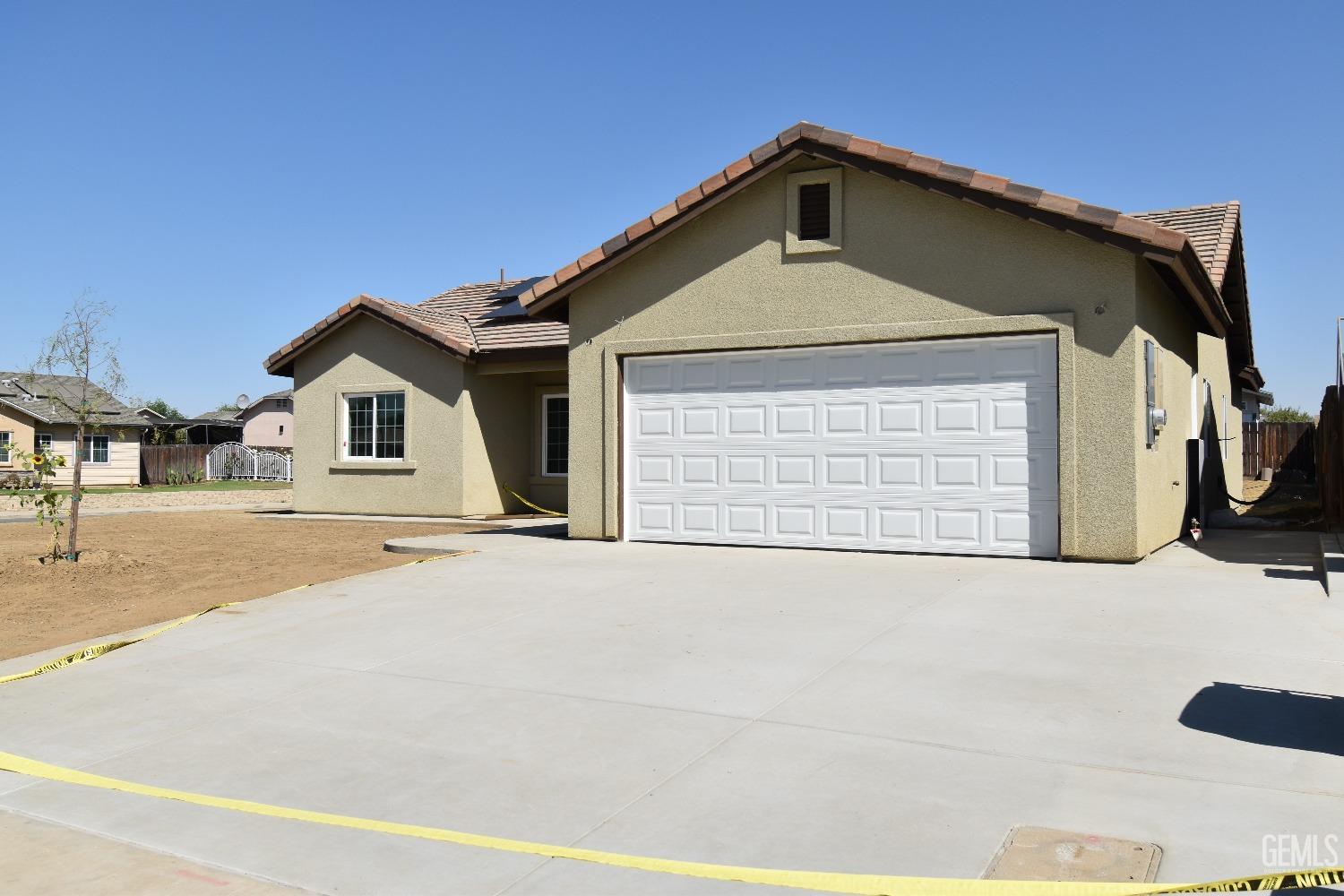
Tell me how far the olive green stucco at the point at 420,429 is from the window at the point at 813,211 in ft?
26.4

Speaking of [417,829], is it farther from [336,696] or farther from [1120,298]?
[1120,298]

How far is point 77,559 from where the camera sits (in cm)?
1271

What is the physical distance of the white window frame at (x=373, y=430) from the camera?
20.5 m

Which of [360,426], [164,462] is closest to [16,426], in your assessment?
[164,462]

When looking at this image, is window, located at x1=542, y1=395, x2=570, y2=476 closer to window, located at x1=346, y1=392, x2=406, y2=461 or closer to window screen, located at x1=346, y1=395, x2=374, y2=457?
window, located at x1=346, y1=392, x2=406, y2=461

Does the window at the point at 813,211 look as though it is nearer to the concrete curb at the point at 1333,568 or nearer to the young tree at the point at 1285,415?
the concrete curb at the point at 1333,568

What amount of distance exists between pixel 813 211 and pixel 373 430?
11.8 meters

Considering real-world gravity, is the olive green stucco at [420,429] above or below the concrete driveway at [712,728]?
above

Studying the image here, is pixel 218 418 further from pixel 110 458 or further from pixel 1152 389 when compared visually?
pixel 1152 389

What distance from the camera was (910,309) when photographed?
12055 mm

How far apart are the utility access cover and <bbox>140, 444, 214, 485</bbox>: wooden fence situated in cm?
4695

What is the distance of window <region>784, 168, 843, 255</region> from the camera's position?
41.0 feet

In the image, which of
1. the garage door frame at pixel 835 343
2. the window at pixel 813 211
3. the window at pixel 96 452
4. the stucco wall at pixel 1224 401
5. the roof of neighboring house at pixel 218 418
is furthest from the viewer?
the roof of neighboring house at pixel 218 418

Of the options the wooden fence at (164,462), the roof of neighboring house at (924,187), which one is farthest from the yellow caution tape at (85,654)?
the wooden fence at (164,462)
